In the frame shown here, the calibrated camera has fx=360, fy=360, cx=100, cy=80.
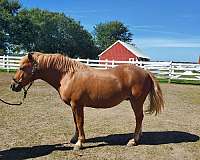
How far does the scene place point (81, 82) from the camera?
6336 mm

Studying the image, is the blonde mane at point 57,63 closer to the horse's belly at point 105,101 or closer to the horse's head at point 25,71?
the horse's head at point 25,71

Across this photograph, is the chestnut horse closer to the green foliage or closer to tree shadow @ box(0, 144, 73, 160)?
tree shadow @ box(0, 144, 73, 160)

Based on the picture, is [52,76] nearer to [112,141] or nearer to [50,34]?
Answer: [112,141]

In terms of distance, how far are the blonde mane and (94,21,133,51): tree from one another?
90885 mm

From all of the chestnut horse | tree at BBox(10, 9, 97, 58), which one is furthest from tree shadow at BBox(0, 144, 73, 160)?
tree at BBox(10, 9, 97, 58)

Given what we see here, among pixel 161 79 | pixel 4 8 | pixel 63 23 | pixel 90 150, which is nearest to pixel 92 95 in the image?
pixel 90 150

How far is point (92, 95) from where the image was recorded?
20.9ft

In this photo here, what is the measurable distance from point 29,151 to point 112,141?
5.25ft

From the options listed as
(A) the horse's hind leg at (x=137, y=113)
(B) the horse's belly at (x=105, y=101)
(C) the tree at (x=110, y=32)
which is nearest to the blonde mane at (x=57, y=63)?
(B) the horse's belly at (x=105, y=101)

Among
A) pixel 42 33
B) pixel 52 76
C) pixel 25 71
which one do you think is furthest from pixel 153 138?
pixel 42 33

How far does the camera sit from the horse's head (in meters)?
6.24

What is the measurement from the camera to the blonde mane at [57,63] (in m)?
6.34

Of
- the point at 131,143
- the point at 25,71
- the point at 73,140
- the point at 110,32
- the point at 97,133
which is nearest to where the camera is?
the point at 25,71

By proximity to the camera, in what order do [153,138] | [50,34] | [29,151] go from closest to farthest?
1. [29,151]
2. [153,138]
3. [50,34]
